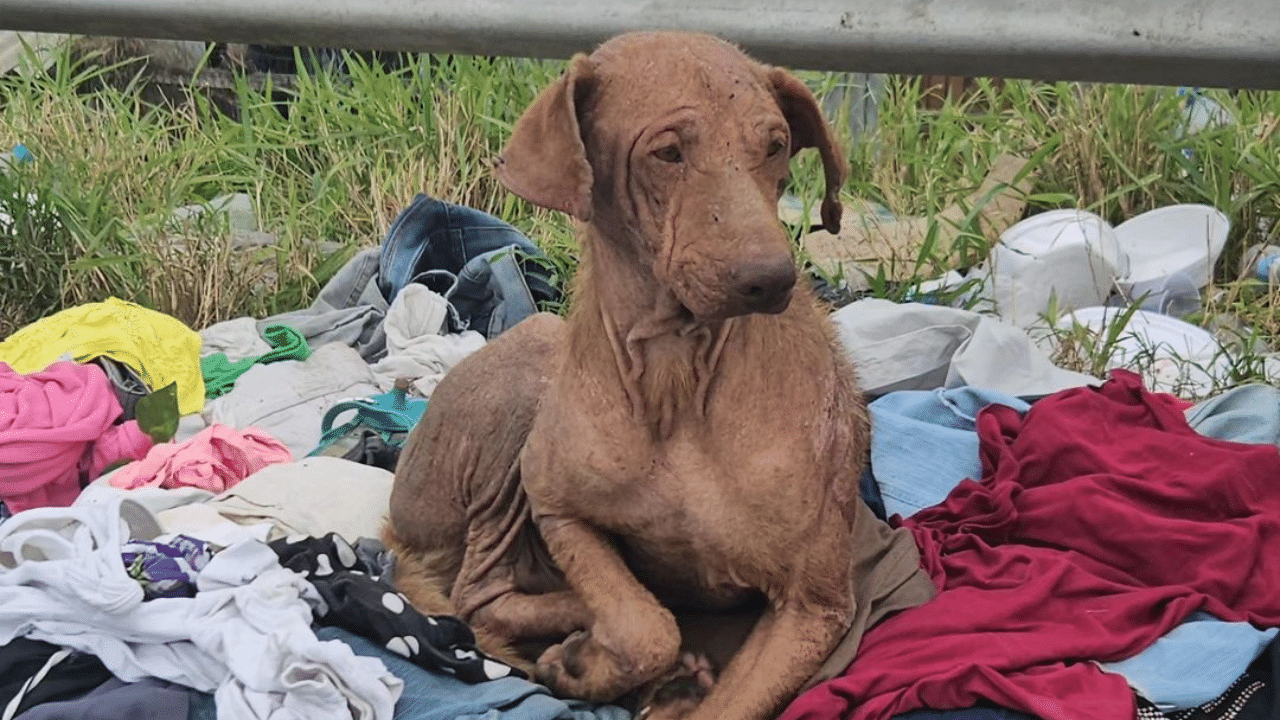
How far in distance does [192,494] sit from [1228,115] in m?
4.44

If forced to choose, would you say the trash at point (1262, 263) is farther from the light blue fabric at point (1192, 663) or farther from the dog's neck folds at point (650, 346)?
the dog's neck folds at point (650, 346)

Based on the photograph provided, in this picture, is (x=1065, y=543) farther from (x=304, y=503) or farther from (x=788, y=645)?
(x=304, y=503)

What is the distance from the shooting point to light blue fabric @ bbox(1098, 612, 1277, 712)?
2.77 meters

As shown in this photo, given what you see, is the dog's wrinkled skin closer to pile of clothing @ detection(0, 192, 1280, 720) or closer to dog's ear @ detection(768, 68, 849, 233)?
dog's ear @ detection(768, 68, 849, 233)

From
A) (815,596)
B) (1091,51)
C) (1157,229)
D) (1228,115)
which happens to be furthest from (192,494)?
(1228,115)

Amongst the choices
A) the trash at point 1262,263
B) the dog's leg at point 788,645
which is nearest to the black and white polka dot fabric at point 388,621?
the dog's leg at point 788,645

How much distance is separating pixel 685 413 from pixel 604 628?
43 centimetres

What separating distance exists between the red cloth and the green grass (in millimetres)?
1062

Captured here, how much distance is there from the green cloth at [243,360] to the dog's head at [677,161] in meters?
2.16

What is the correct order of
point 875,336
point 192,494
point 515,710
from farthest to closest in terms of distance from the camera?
point 875,336 → point 192,494 → point 515,710

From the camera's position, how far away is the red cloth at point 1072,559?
2.74 m

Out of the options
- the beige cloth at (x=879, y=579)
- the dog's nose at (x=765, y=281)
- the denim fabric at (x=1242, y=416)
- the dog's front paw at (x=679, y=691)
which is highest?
the dog's nose at (x=765, y=281)

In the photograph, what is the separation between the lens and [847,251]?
5.54 m

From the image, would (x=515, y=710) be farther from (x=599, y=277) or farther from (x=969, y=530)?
(x=969, y=530)
